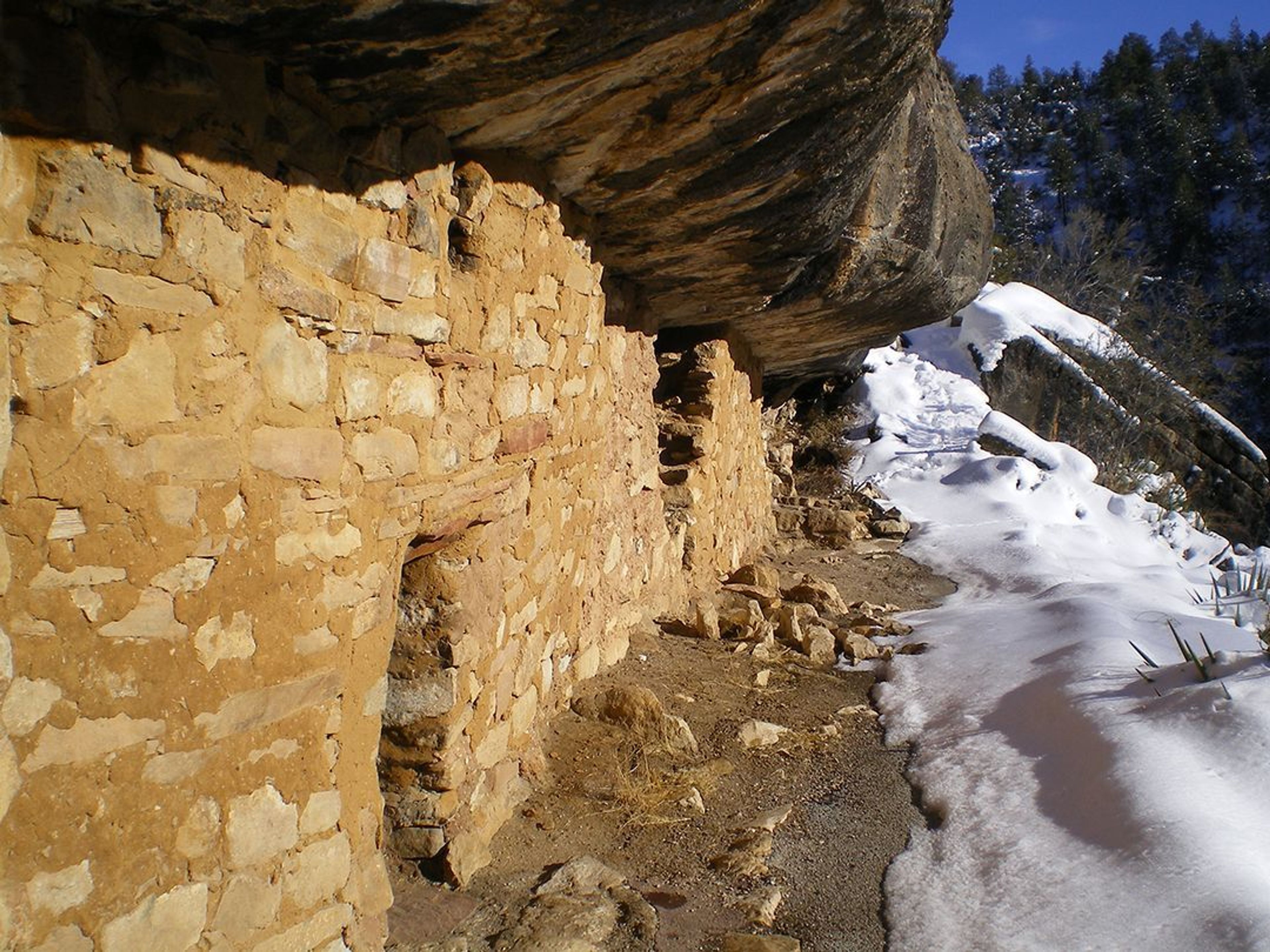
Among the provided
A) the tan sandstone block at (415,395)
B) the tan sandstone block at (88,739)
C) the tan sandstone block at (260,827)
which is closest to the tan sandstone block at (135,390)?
the tan sandstone block at (88,739)

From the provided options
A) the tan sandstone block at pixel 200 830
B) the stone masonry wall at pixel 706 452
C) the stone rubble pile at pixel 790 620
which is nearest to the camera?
the tan sandstone block at pixel 200 830

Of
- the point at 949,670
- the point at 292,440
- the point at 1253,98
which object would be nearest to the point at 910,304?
the point at 949,670

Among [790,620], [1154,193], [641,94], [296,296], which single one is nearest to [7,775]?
[296,296]

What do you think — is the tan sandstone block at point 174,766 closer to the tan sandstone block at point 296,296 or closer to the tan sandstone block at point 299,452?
the tan sandstone block at point 299,452

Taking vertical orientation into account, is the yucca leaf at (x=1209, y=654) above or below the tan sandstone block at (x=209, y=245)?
below

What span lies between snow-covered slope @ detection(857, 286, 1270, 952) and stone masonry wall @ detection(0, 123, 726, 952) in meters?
1.37

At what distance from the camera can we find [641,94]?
94.0 inches

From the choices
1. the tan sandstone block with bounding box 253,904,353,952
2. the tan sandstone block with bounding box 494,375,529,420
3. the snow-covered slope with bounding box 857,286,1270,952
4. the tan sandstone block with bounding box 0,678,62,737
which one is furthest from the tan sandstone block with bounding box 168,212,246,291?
the snow-covered slope with bounding box 857,286,1270,952

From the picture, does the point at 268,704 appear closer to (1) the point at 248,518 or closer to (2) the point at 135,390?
(1) the point at 248,518

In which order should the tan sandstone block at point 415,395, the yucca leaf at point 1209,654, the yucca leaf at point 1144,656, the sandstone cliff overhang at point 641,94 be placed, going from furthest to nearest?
the yucca leaf at point 1144,656, the yucca leaf at point 1209,654, the tan sandstone block at point 415,395, the sandstone cliff overhang at point 641,94

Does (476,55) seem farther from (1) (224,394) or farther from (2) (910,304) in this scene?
(2) (910,304)

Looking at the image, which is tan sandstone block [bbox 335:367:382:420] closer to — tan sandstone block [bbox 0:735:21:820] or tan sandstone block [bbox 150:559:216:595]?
tan sandstone block [bbox 150:559:216:595]

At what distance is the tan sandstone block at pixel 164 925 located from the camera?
1529mm

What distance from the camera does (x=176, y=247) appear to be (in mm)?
1565
